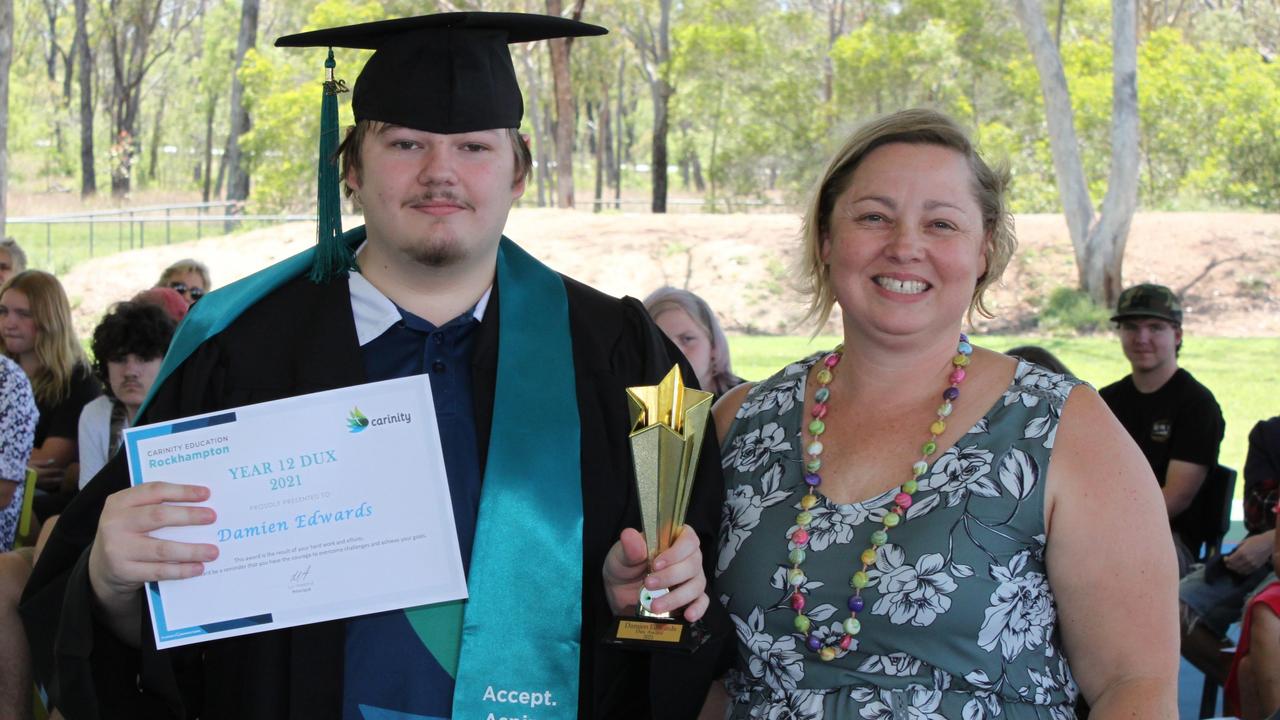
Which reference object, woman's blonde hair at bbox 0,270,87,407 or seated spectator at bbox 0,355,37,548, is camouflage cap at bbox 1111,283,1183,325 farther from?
woman's blonde hair at bbox 0,270,87,407

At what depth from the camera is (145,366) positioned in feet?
15.9

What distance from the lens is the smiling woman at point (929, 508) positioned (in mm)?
2146

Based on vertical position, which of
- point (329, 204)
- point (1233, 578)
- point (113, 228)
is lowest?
point (113, 228)

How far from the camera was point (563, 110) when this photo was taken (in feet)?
72.0

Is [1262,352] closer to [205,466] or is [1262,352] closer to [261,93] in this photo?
[205,466]

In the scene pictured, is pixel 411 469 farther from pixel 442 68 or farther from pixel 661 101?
pixel 661 101

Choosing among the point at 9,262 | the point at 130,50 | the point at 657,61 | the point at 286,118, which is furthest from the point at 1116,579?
the point at 130,50

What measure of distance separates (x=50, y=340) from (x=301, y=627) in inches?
183

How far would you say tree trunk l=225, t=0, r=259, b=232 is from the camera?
1124 inches

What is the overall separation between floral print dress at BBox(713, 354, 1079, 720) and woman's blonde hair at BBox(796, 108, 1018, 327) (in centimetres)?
26

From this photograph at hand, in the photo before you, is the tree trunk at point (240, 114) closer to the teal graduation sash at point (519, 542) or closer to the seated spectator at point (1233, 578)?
the seated spectator at point (1233, 578)

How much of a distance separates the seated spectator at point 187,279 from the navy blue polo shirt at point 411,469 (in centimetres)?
561

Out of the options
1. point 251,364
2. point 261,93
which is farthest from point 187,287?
point 261,93
